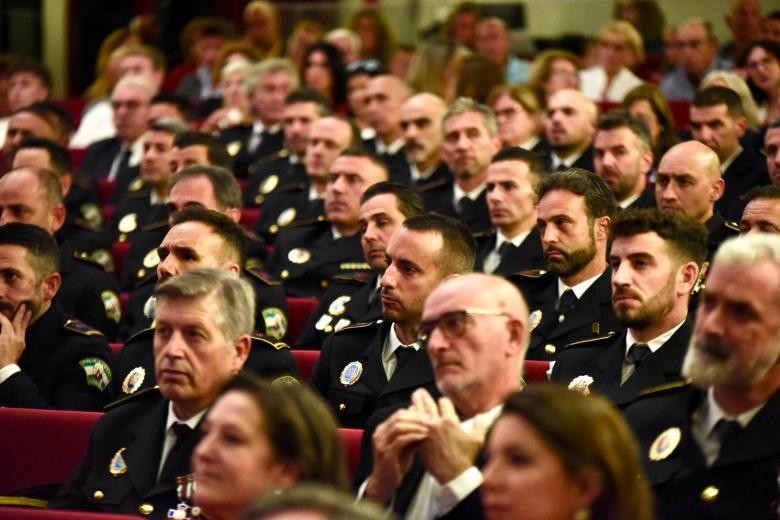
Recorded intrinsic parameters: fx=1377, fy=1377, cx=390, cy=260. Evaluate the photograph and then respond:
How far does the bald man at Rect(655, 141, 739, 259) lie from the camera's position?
175 inches

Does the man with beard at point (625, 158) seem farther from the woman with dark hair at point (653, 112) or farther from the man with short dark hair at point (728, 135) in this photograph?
the woman with dark hair at point (653, 112)

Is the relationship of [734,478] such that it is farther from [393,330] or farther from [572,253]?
[572,253]

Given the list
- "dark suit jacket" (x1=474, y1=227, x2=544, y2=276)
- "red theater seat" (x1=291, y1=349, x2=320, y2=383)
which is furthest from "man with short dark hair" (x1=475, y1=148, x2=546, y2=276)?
"red theater seat" (x1=291, y1=349, x2=320, y2=383)

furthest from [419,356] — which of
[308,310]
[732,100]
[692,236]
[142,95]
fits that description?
[142,95]

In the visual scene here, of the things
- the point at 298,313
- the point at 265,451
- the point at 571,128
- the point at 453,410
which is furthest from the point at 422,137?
the point at 265,451

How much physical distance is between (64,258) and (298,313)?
799mm

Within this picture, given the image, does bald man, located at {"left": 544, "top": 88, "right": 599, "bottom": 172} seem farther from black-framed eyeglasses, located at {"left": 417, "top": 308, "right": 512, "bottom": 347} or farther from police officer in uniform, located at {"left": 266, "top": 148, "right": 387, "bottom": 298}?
black-framed eyeglasses, located at {"left": 417, "top": 308, "right": 512, "bottom": 347}

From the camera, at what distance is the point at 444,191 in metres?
5.78

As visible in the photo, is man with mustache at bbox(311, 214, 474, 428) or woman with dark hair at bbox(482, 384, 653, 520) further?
man with mustache at bbox(311, 214, 474, 428)

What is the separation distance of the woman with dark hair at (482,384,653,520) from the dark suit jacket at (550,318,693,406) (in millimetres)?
989

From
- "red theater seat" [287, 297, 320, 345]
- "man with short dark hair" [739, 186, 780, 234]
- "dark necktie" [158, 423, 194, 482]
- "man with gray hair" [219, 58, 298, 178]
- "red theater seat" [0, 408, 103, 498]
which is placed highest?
"man with short dark hair" [739, 186, 780, 234]

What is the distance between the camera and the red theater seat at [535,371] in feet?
11.7

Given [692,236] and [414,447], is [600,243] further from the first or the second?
[414,447]

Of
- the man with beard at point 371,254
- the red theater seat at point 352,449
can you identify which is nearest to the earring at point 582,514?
the red theater seat at point 352,449
